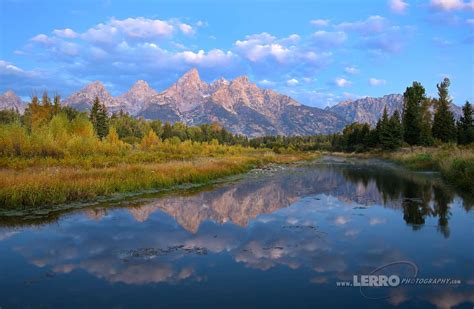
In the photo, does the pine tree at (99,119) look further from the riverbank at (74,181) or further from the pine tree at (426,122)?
the pine tree at (426,122)

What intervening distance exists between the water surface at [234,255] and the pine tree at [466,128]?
52227 millimetres

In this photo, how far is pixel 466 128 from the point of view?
→ 203 feet

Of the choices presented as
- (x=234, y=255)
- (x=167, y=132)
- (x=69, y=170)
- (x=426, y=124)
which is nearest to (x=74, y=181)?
(x=69, y=170)

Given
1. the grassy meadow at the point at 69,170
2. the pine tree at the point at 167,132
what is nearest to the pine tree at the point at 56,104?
the grassy meadow at the point at 69,170

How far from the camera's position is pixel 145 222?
14023 mm

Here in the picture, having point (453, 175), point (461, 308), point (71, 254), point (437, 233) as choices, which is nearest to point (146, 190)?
point (71, 254)

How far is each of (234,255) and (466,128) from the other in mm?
66343

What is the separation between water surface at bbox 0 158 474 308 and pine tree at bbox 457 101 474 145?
52.2 meters

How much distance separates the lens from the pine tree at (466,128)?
198 feet

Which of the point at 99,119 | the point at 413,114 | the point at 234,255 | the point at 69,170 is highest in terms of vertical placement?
the point at 99,119

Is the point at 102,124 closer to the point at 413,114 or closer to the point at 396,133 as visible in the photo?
Result: the point at 396,133

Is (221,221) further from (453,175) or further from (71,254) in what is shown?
(453,175)

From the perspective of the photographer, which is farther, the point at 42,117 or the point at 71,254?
the point at 42,117

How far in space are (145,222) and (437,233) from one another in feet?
34.8
